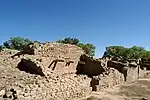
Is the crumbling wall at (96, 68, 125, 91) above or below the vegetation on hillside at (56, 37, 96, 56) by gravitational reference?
below

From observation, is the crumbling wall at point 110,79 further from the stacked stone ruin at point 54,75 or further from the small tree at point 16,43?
the small tree at point 16,43

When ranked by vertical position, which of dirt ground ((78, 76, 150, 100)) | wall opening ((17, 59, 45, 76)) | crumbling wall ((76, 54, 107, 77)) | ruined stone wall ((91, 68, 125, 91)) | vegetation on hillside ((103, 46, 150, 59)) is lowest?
dirt ground ((78, 76, 150, 100))

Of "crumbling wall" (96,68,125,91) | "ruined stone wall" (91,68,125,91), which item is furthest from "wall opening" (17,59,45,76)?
"crumbling wall" (96,68,125,91)

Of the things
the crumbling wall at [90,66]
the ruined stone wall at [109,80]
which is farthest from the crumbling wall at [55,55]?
the ruined stone wall at [109,80]

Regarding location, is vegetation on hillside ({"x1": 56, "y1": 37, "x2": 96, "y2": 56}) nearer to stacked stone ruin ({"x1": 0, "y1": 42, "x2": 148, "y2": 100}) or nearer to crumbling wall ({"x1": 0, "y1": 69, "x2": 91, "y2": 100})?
stacked stone ruin ({"x1": 0, "y1": 42, "x2": 148, "y2": 100})

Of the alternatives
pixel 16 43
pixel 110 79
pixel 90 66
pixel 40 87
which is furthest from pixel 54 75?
pixel 16 43

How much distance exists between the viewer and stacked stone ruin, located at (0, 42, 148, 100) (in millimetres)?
11117

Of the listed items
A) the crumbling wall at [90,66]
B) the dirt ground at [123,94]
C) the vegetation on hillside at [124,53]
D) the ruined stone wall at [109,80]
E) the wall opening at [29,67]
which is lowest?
the dirt ground at [123,94]

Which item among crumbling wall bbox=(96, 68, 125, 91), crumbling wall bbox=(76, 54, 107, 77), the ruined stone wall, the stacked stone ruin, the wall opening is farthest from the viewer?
crumbling wall bbox=(76, 54, 107, 77)

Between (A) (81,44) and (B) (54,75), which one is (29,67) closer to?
(B) (54,75)

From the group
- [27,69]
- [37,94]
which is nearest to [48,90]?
[37,94]

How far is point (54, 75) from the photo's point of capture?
1362 cm

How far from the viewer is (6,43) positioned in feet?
207

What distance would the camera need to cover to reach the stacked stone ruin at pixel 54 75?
Answer: 1112cm
